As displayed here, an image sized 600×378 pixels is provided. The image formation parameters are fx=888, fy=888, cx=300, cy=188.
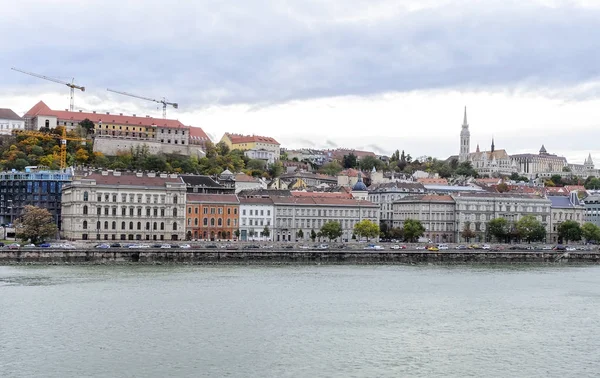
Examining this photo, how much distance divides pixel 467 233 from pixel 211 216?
2690 centimetres

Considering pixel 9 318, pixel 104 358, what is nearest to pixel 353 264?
pixel 9 318

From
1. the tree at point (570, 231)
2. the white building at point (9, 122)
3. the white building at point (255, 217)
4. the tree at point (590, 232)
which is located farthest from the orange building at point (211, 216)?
the white building at point (9, 122)

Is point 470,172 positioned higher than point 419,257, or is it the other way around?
point 470,172

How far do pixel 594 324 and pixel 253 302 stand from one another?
44.7 ft

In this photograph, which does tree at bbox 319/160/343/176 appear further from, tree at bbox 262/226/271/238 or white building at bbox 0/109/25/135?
tree at bbox 262/226/271/238

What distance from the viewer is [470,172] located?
153m

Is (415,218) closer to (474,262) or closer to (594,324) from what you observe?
(474,262)

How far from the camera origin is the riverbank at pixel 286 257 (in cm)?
5594

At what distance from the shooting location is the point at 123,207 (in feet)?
236

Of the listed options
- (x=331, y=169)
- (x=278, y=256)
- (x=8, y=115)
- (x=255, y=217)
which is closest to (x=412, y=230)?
(x=255, y=217)

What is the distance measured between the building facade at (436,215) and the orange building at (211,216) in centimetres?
2144

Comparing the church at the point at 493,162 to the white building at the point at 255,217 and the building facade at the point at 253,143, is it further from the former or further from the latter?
the white building at the point at 255,217

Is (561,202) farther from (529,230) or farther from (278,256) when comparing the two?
(278,256)

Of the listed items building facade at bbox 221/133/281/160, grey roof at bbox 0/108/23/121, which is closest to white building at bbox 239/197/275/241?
grey roof at bbox 0/108/23/121
